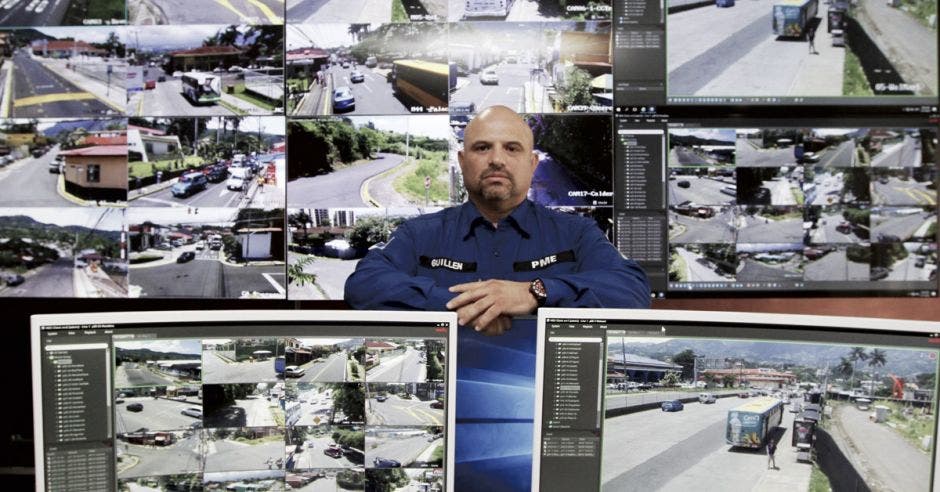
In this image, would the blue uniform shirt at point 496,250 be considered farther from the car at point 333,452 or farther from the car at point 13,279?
the car at point 13,279

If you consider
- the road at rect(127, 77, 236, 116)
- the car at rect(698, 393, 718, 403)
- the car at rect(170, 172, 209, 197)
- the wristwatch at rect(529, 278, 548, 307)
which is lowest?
the car at rect(698, 393, 718, 403)

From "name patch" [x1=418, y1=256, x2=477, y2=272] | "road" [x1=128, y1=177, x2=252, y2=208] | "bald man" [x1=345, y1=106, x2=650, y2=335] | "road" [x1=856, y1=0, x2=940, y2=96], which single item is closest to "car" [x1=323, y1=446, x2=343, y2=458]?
"bald man" [x1=345, y1=106, x2=650, y2=335]

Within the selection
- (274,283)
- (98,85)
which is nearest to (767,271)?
(274,283)

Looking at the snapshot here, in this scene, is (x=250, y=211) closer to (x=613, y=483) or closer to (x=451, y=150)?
(x=451, y=150)

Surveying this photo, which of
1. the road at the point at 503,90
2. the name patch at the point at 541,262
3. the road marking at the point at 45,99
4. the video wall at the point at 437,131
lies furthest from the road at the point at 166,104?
the name patch at the point at 541,262

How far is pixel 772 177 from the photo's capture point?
316 cm

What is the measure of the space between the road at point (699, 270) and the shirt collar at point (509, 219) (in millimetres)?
706

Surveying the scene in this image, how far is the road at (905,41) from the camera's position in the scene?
10.4ft

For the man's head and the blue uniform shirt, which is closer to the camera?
the blue uniform shirt

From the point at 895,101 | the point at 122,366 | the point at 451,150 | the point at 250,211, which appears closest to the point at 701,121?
the point at 895,101

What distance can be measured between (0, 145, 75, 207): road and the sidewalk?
26 cm

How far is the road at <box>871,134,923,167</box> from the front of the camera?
3162 millimetres

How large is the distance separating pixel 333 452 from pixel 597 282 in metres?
0.99

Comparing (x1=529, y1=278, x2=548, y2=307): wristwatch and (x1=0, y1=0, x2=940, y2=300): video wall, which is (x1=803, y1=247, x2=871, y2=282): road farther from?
(x1=529, y1=278, x2=548, y2=307): wristwatch
